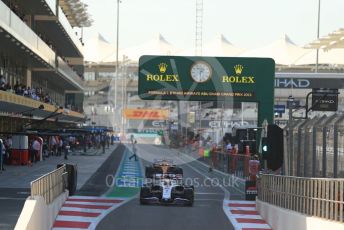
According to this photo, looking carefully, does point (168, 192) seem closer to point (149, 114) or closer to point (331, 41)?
point (331, 41)

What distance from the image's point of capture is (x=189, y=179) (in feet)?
108

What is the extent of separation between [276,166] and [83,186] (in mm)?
15044

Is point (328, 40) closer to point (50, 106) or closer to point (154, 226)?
point (50, 106)

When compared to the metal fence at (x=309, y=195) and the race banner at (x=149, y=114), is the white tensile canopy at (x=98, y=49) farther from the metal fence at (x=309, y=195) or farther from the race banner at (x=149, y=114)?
the metal fence at (x=309, y=195)

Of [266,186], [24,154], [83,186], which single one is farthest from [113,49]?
[266,186]

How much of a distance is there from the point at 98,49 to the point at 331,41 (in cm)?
11599

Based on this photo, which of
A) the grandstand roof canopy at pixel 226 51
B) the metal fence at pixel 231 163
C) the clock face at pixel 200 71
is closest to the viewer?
the clock face at pixel 200 71

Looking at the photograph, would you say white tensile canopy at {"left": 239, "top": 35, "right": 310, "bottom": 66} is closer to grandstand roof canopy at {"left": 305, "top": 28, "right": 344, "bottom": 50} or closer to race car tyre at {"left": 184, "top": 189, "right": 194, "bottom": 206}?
grandstand roof canopy at {"left": 305, "top": 28, "right": 344, "bottom": 50}

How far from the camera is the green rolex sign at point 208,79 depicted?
2608 centimetres

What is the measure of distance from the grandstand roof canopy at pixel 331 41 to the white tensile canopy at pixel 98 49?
10925cm

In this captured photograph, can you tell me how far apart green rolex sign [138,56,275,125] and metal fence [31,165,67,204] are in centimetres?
669

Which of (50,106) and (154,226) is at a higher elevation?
(50,106)

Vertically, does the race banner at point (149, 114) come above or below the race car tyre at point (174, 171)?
above

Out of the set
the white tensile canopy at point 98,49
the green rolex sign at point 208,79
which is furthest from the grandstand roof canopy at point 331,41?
the white tensile canopy at point 98,49
